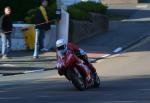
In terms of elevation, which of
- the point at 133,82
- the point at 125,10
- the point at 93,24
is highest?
the point at 133,82

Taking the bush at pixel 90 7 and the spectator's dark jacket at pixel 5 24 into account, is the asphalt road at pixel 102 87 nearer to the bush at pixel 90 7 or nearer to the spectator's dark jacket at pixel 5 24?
the spectator's dark jacket at pixel 5 24

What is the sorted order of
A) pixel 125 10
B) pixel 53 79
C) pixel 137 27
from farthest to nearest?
pixel 125 10 < pixel 137 27 < pixel 53 79

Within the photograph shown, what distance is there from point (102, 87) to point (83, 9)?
15621 millimetres

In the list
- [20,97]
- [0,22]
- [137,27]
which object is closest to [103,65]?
[0,22]

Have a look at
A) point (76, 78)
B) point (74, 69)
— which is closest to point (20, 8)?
point (74, 69)

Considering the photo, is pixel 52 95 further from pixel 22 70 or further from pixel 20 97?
pixel 22 70

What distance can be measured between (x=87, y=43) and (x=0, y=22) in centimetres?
546

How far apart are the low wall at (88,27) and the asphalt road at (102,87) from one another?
4.28 m

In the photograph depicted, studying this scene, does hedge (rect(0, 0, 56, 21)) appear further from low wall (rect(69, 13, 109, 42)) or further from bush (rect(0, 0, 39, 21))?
low wall (rect(69, 13, 109, 42))

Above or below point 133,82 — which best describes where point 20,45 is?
below

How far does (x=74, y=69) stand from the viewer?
1669cm

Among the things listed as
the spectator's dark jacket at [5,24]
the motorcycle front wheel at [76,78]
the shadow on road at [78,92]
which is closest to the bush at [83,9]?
the spectator's dark jacket at [5,24]

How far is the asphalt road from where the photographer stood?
14.6 meters

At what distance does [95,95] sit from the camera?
50.6 ft
